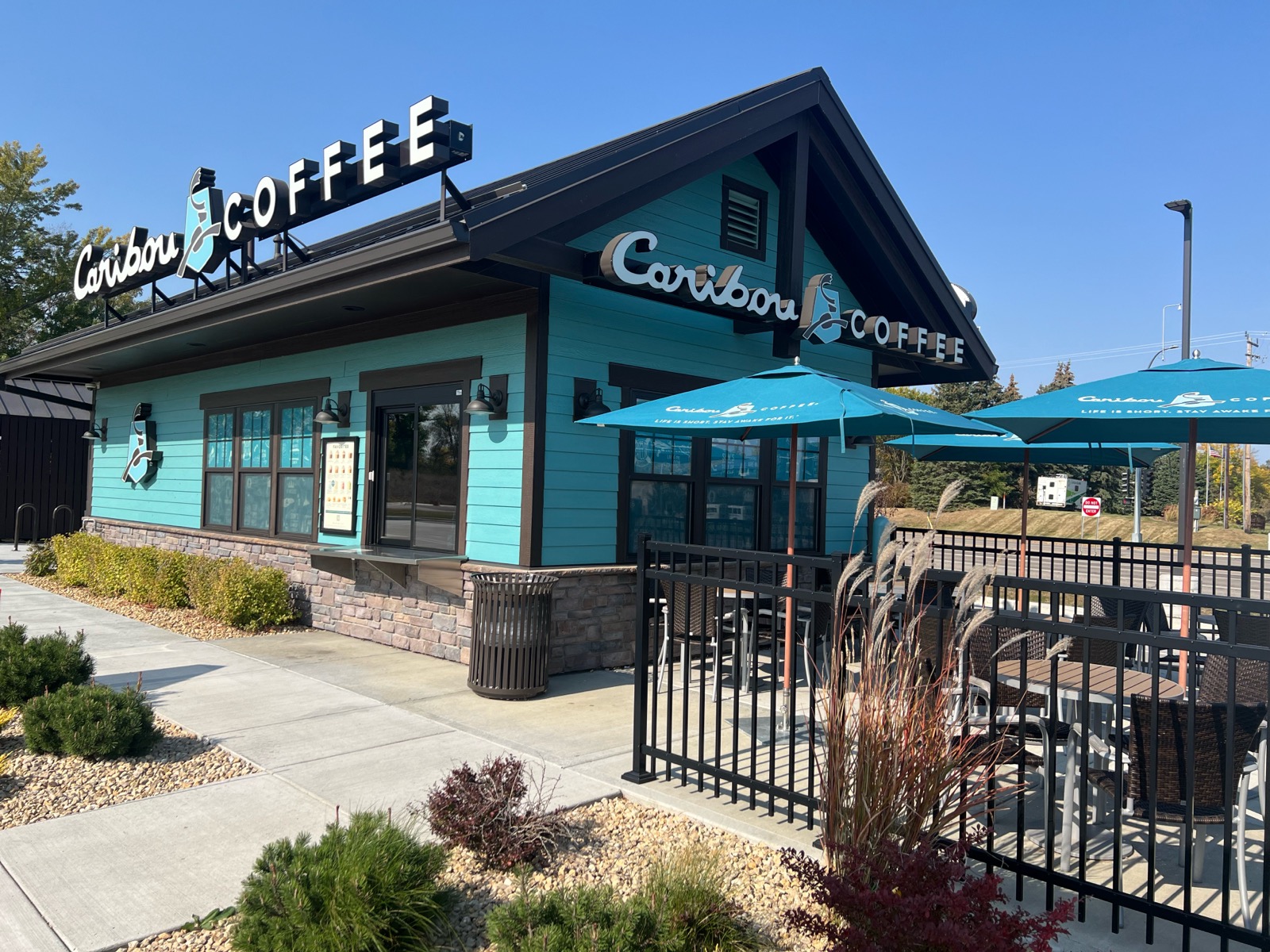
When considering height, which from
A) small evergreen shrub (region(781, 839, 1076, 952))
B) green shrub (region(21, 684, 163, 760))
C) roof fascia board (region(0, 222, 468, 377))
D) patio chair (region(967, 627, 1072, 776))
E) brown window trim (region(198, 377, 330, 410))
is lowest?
green shrub (region(21, 684, 163, 760))

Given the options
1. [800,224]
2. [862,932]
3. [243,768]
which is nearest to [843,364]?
[800,224]

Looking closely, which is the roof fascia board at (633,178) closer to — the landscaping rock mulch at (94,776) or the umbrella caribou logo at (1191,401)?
the landscaping rock mulch at (94,776)

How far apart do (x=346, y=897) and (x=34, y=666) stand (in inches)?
176

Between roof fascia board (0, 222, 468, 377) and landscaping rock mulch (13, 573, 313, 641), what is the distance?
3.58 m

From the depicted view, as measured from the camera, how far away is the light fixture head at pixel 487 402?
26.5 feet

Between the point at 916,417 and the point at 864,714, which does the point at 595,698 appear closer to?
the point at 916,417

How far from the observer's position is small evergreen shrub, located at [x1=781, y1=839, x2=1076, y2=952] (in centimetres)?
252

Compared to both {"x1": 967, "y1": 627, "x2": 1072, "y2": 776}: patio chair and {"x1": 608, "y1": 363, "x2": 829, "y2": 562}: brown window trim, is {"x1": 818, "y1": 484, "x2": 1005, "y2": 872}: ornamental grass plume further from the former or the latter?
{"x1": 608, "y1": 363, "x2": 829, "y2": 562}: brown window trim

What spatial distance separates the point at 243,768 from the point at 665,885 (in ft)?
10.2

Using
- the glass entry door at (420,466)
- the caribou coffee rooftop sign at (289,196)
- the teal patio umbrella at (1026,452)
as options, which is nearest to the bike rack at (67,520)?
the caribou coffee rooftop sign at (289,196)

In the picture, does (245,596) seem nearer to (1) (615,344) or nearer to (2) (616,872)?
(1) (615,344)

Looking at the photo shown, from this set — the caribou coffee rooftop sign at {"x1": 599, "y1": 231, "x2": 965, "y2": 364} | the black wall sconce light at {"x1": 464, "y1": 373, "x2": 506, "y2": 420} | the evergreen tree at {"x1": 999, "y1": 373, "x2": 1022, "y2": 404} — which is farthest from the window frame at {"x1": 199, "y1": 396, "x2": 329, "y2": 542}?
the evergreen tree at {"x1": 999, "y1": 373, "x2": 1022, "y2": 404}

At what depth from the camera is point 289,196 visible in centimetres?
948

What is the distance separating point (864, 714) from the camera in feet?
10.3
